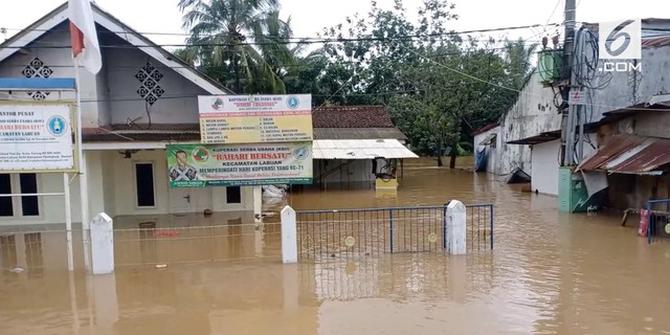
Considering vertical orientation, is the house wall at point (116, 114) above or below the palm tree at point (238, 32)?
below

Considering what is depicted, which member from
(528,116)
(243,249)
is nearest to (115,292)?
(243,249)

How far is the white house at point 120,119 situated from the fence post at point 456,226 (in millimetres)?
6654

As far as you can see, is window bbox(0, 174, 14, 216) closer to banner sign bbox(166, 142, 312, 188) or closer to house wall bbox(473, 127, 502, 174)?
banner sign bbox(166, 142, 312, 188)

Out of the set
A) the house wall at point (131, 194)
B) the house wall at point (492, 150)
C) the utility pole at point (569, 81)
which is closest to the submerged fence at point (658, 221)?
the utility pole at point (569, 81)

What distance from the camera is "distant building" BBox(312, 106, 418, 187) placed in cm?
2583

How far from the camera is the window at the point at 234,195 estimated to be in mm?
16781

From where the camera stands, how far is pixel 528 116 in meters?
27.9

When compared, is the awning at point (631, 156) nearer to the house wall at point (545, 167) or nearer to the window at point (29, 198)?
the house wall at point (545, 167)

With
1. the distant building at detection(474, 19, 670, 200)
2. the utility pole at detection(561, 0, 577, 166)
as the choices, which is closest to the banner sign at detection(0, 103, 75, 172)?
the utility pole at detection(561, 0, 577, 166)

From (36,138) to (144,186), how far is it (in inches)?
281

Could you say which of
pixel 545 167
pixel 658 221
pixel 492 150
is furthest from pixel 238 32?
pixel 658 221

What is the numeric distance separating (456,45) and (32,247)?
37.0 metres

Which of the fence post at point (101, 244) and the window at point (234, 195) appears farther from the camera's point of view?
the window at point (234, 195)

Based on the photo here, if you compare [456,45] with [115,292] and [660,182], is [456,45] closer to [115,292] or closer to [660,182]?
[660,182]
